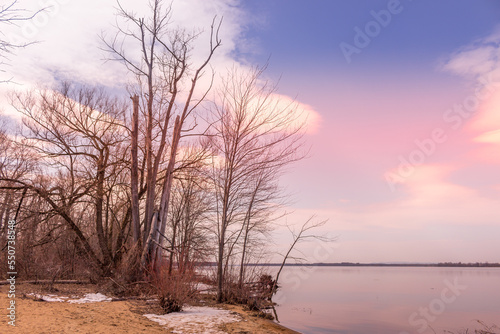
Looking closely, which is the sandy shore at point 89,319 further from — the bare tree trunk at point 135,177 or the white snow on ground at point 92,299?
the bare tree trunk at point 135,177

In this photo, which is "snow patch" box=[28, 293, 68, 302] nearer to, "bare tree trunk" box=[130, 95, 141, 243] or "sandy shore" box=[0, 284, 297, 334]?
"sandy shore" box=[0, 284, 297, 334]

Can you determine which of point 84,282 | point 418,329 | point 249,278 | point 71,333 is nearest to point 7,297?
point 71,333

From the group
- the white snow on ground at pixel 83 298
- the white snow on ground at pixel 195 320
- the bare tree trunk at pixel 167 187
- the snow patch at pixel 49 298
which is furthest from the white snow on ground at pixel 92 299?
the bare tree trunk at pixel 167 187

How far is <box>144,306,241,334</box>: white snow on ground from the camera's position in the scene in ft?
23.3

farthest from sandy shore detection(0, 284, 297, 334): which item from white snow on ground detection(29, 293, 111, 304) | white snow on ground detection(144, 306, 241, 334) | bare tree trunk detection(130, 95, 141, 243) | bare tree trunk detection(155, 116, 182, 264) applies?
bare tree trunk detection(130, 95, 141, 243)

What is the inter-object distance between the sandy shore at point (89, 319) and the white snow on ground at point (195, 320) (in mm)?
95

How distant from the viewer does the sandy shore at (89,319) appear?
6.17 m

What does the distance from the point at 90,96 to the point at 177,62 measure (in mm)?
3994

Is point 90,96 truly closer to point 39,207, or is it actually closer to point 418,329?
point 39,207

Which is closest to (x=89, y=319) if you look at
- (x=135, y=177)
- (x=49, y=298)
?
(x=49, y=298)

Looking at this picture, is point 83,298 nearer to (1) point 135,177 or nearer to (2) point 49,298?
(2) point 49,298

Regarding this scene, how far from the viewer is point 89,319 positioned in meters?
7.05

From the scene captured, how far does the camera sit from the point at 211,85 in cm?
1456

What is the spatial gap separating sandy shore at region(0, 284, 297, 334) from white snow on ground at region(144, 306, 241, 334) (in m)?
0.09
